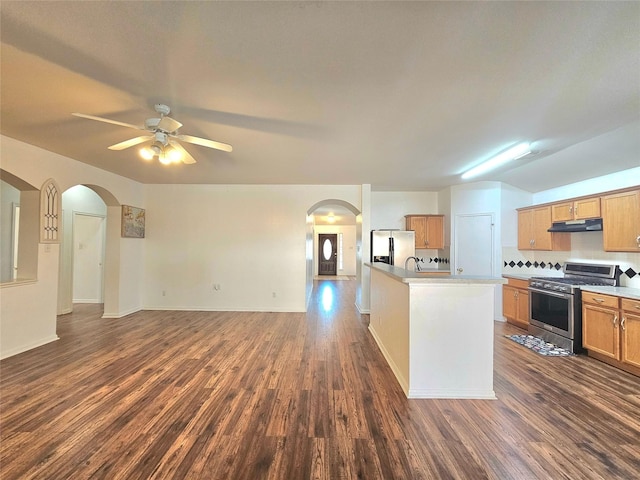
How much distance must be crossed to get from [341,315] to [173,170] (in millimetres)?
3968

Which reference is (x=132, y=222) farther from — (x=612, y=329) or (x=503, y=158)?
(x=612, y=329)

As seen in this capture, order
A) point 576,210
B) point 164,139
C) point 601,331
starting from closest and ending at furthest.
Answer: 1. point 164,139
2. point 601,331
3. point 576,210

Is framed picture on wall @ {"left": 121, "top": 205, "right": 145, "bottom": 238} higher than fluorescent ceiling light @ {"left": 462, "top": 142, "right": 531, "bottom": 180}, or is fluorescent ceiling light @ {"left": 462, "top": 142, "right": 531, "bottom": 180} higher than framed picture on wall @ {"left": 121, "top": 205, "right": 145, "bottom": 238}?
fluorescent ceiling light @ {"left": 462, "top": 142, "right": 531, "bottom": 180}

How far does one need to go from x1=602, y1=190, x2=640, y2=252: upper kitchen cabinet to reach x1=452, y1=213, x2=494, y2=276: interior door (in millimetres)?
1685

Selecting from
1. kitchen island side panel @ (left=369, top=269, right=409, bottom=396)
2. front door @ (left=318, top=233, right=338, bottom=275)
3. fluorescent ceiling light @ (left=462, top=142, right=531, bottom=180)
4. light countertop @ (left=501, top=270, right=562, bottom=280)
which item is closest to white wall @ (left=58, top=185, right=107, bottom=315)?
kitchen island side panel @ (left=369, top=269, right=409, bottom=396)

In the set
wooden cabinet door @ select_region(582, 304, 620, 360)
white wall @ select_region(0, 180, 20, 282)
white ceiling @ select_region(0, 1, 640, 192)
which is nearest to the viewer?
white ceiling @ select_region(0, 1, 640, 192)

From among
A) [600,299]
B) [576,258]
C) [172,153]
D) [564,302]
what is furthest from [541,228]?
[172,153]

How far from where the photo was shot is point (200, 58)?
174cm

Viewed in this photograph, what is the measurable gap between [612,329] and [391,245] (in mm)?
3286

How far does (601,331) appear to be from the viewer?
10.3 feet

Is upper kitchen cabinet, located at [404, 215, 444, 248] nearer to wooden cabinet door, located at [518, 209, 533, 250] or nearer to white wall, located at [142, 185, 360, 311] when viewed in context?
wooden cabinet door, located at [518, 209, 533, 250]

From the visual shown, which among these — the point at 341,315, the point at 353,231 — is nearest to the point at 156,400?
the point at 341,315

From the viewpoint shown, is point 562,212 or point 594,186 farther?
point 562,212

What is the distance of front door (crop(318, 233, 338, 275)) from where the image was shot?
40.8 feet
